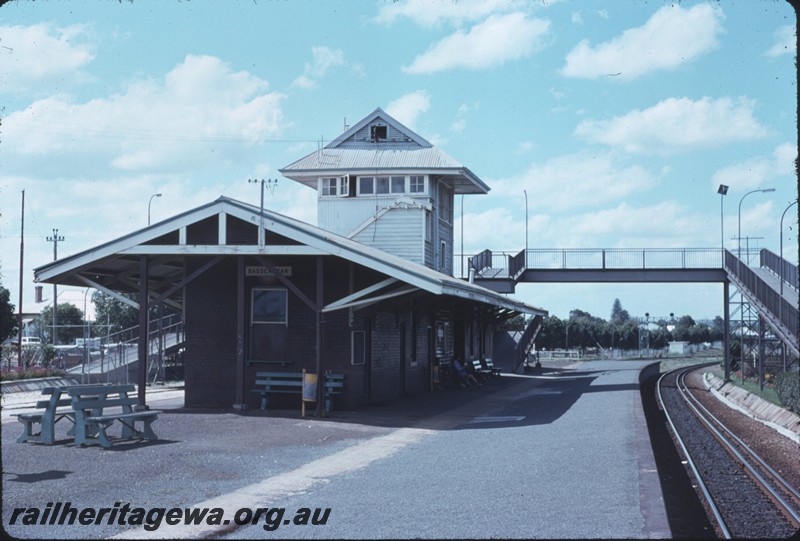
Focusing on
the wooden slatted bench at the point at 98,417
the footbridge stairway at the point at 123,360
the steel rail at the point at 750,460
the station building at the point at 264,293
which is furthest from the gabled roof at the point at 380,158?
the wooden slatted bench at the point at 98,417

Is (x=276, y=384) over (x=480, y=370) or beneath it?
over

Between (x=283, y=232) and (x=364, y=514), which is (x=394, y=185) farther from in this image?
(x=364, y=514)

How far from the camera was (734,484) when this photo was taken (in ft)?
42.0

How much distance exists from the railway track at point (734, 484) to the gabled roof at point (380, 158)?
1169cm

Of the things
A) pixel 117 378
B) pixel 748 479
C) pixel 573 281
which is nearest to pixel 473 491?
pixel 748 479

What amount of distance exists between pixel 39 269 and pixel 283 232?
5.29 m

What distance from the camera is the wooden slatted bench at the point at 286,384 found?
18.7 m

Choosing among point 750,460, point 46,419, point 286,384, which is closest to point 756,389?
point 750,460

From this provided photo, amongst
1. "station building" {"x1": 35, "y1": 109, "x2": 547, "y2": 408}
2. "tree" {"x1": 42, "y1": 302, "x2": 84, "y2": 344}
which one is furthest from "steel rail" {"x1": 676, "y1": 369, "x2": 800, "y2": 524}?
"tree" {"x1": 42, "y1": 302, "x2": 84, "y2": 344}

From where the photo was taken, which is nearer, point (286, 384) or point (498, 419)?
point (498, 419)

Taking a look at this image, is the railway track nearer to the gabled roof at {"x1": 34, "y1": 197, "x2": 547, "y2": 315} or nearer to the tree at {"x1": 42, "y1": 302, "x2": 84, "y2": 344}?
the gabled roof at {"x1": 34, "y1": 197, "x2": 547, "y2": 315}

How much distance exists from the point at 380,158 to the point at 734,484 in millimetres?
19386

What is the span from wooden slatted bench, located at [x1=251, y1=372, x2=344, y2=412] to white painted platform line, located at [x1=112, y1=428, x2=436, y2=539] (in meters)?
3.89

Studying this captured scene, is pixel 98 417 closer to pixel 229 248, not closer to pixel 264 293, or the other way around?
pixel 229 248
